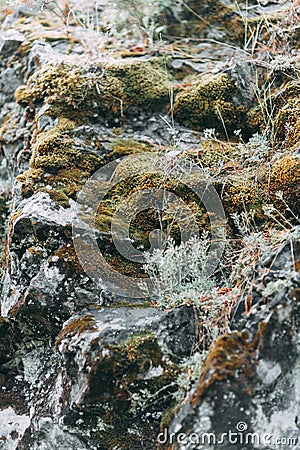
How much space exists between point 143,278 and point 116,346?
610 mm

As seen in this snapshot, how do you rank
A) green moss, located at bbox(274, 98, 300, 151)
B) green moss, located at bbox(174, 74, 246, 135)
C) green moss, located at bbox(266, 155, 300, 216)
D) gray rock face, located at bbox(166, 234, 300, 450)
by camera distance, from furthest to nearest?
green moss, located at bbox(174, 74, 246, 135) < green moss, located at bbox(274, 98, 300, 151) < green moss, located at bbox(266, 155, 300, 216) < gray rock face, located at bbox(166, 234, 300, 450)

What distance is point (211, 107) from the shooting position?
4.30m

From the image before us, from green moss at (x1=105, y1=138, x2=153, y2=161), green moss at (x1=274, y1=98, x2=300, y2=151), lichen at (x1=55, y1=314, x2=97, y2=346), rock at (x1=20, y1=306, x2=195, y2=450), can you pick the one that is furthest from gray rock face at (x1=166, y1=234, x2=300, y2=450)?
green moss at (x1=105, y1=138, x2=153, y2=161)

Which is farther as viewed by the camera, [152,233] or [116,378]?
[152,233]

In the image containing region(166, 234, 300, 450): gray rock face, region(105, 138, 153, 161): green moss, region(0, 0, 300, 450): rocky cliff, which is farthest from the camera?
region(105, 138, 153, 161): green moss

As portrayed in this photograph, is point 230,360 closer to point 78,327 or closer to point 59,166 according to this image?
point 78,327

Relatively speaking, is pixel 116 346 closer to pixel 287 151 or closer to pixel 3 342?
pixel 3 342

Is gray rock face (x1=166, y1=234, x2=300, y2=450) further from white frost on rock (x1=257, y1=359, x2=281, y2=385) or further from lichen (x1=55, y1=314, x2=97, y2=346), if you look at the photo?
lichen (x1=55, y1=314, x2=97, y2=346)

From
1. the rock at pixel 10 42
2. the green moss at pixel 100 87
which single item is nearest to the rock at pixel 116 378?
the green moss at pixel 100 87

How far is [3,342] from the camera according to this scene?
138 inches

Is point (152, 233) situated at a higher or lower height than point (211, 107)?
lower

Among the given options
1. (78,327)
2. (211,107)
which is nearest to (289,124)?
(211,107)

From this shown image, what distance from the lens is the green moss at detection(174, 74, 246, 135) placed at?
4.27 meters

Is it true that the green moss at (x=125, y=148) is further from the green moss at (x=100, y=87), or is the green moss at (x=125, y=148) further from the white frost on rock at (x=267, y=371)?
the white frost on rock at (x=267, y=371)
